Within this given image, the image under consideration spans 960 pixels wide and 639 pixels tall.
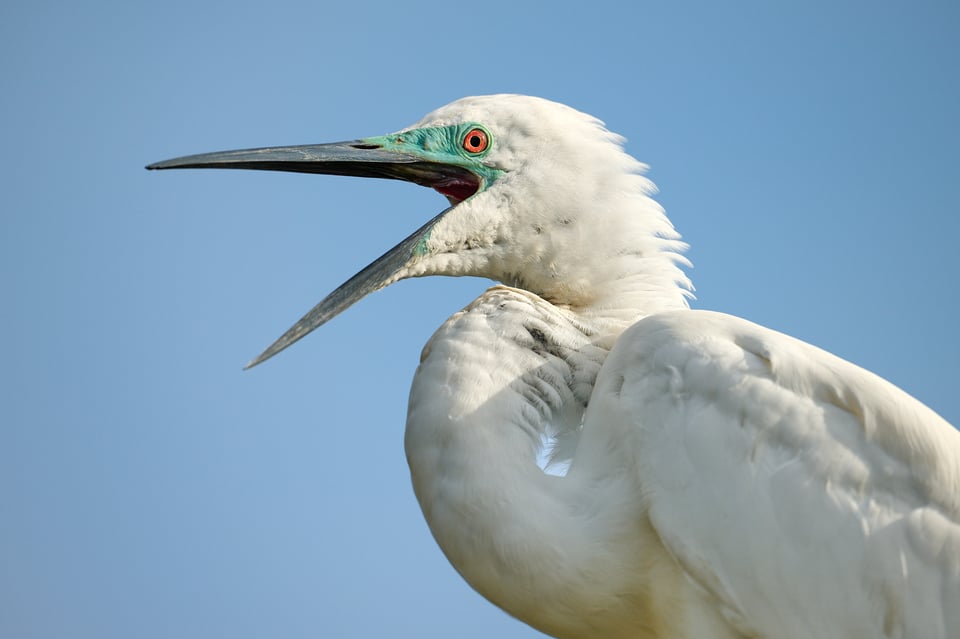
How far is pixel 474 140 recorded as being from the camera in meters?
4.58

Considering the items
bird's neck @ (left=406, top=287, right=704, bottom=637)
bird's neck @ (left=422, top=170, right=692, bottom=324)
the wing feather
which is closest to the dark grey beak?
bird's neck @ (left=422, top=170, right=692, bottom=324)

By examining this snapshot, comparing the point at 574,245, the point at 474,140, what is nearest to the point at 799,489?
the point at 574,245

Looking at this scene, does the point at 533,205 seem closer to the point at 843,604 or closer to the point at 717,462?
the point at 717,462

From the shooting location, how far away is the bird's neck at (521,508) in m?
3.45

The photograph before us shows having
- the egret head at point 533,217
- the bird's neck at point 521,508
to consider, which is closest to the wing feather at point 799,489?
the bird's neck at point 521,508

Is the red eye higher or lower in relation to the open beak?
higher

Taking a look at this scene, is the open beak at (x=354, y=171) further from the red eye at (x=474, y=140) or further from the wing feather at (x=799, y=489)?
the wing feather at (x=799, y=489)

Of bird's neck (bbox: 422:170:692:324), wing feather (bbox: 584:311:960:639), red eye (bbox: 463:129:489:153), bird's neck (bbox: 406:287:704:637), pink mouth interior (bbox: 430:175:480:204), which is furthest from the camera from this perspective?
pink mouth interior (bbox: 430:175:480:204)

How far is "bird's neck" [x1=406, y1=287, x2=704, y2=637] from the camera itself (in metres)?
3.45

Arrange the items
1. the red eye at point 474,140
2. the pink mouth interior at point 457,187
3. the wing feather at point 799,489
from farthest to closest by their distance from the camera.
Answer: the pink mouth interior at point 457,187 < the red eye at point 474,140 < the wing feather at point 799,489

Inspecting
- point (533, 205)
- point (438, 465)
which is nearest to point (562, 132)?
point (533, 205)

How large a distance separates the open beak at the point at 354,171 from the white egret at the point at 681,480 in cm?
52

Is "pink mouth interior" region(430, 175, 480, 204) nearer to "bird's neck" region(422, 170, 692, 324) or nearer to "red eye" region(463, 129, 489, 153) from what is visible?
"red eye" region(463, 129, 489, 153)

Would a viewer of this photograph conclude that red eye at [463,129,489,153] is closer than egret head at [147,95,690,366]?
No
